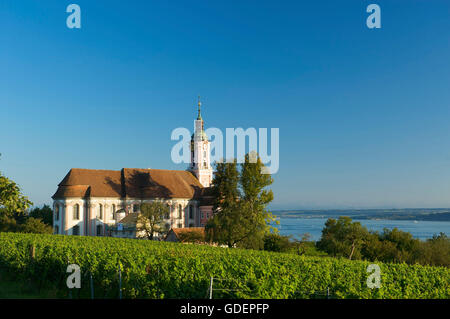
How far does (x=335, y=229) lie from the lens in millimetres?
50438

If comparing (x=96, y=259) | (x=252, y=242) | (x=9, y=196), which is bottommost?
(x=252, y=242)

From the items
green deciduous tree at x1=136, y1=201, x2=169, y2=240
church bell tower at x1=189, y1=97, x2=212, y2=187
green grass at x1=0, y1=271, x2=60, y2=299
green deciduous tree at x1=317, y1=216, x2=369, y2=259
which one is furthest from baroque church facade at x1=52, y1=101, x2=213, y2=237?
green grass at x1=0, y1=271, x2=60, y2=299

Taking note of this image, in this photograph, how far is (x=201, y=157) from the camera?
77438 millimetres

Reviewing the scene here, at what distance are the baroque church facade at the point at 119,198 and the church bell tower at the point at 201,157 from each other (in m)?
3.38

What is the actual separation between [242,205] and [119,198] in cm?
2364

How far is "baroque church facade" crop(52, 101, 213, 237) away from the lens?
198 feet

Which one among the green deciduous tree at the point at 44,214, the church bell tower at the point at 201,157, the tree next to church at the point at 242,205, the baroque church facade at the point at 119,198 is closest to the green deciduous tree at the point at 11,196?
the tree next to church at the point at 242,205

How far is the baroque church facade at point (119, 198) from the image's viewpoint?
2372 inches

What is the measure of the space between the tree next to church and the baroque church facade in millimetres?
9620

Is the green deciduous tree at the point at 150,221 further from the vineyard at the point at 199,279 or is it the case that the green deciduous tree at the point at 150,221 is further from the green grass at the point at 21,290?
the green grass at the point at 21,290
